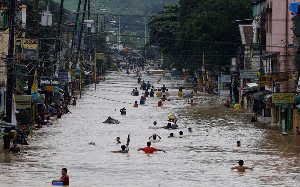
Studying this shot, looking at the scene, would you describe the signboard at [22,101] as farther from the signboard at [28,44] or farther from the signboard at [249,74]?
the signboard at [249,74]

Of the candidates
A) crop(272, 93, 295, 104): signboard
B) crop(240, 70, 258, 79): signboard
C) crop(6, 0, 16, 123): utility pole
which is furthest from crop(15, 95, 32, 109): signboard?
crop(240, 70, 258, 79): signboard

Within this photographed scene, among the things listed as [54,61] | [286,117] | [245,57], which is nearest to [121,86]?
[245,57]

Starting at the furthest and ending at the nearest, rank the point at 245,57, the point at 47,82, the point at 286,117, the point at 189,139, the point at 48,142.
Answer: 1. the point at 245,57
2. the point at 47,82
3. the point at 286,117
4. the point at 189,139
5. the point at 48,142

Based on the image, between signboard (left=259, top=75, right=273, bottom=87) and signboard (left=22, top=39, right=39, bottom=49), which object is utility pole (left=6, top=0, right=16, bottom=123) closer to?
signboard (left=22, top=39, right=39, bottom=49)

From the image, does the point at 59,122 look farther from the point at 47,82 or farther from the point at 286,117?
the point at 286,117

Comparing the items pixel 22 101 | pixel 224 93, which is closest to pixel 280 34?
pixel 22 101

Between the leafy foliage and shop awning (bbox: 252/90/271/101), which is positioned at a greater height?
the leafy foliage

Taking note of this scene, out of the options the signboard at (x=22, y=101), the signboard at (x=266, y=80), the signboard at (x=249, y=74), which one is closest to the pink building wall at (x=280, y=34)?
the signboard at (x=266, y=80)

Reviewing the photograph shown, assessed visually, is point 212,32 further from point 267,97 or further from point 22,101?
point 22,101
